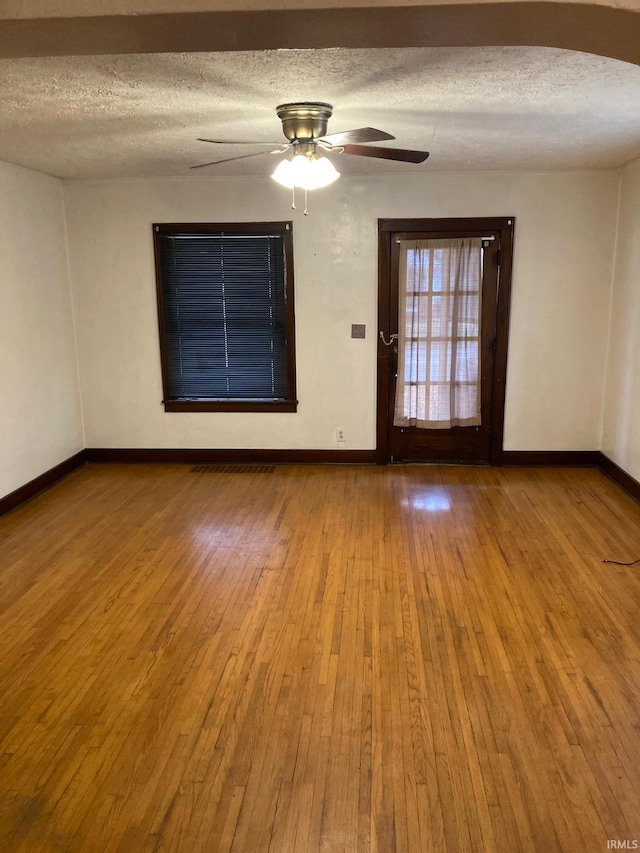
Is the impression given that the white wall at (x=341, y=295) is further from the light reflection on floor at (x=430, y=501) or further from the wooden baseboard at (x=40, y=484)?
the light reflection on floor at (x=430, y=501)

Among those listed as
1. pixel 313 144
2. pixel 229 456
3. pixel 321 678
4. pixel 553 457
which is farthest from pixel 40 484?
pixel 553 457

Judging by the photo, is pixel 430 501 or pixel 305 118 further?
pixel 430 501

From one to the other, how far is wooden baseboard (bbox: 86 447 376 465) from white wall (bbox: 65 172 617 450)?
87 millimetres

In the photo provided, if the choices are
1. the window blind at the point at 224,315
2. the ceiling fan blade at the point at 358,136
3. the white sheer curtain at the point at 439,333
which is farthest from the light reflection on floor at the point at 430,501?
the ceiling fan blade at the point at 358,136

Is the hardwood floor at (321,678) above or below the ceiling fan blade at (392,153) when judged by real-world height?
below

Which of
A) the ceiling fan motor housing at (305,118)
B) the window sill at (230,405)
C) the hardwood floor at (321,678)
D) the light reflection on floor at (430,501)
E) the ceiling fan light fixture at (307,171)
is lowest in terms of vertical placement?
the hardwood floor at (321,678)

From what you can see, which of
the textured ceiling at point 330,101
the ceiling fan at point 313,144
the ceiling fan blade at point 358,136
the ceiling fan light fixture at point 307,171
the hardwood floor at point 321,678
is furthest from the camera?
the ceiling fan light fixture at point 307,171

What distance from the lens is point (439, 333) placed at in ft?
18.6

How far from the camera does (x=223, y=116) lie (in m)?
3.46

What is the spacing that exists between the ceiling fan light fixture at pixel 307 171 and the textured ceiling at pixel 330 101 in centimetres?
26

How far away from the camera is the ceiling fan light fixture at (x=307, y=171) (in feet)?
11.3

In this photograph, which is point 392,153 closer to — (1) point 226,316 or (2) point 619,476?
(1) point 226,316

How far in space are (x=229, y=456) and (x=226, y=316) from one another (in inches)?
51.2

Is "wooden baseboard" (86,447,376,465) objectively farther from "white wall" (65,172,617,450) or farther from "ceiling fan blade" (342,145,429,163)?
"ceiling fan blade" (342,145,429,163)
